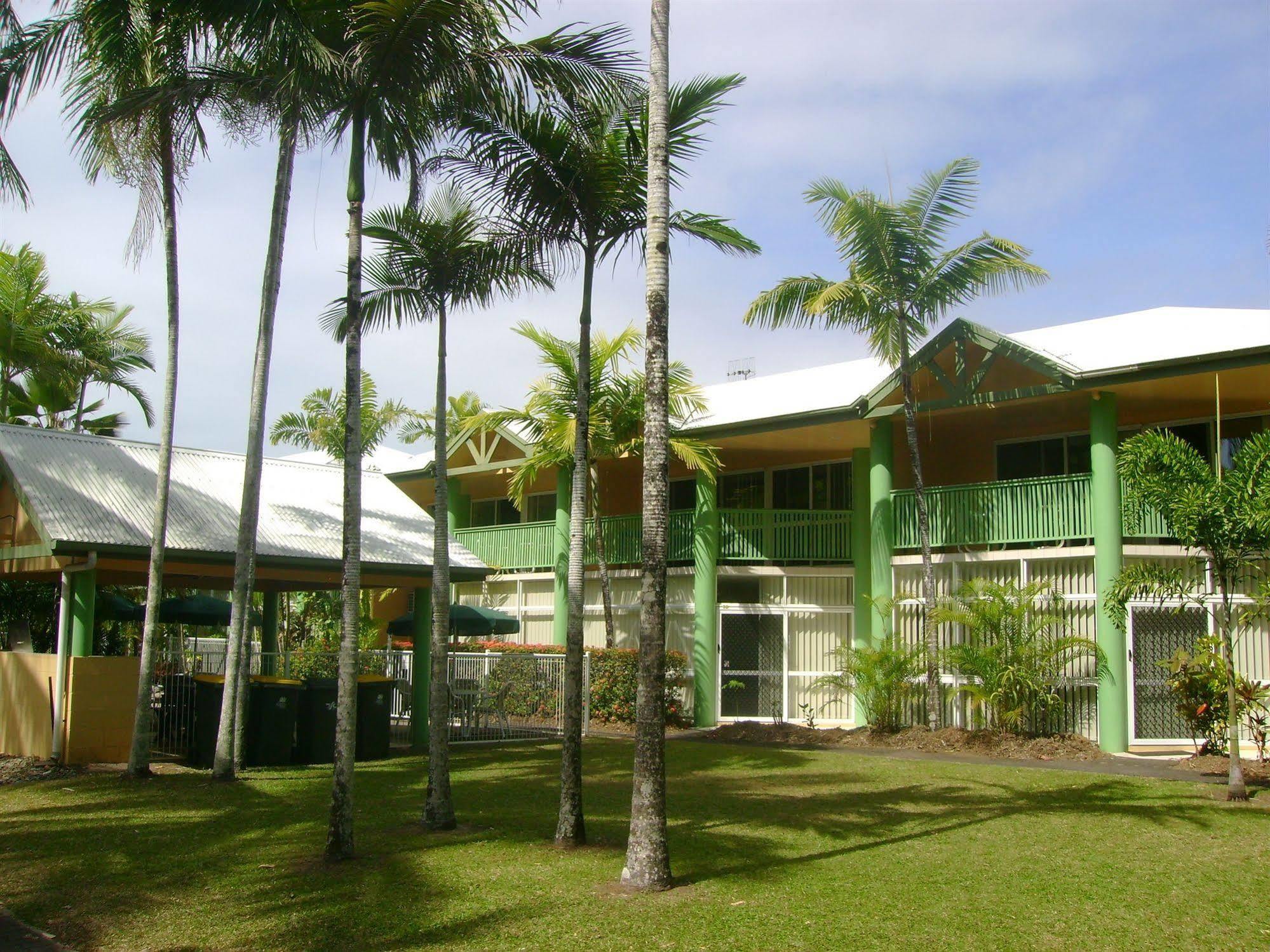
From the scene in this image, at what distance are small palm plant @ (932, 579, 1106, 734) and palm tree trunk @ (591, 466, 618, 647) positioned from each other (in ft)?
22.9

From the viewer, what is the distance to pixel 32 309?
921 inches

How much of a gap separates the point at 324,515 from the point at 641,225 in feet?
29.9

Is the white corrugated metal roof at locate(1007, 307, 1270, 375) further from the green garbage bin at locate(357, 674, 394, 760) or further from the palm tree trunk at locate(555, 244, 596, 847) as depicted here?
the green garbage bin at locate(357, 674, 394, 760)

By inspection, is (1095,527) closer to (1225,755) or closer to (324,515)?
(1225,755)

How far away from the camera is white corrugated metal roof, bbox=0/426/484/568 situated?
14711 mm

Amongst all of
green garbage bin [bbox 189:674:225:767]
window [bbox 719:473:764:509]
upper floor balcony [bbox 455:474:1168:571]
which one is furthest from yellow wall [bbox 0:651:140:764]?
window [bbox 719:473:764:509]

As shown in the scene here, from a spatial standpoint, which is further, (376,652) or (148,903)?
(376,652)

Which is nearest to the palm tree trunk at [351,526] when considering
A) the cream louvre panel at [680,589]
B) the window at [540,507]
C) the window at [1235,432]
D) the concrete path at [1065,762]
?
the concrete path at [1065,762]

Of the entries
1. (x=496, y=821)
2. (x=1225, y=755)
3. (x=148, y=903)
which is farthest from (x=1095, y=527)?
(x=148, y=903)

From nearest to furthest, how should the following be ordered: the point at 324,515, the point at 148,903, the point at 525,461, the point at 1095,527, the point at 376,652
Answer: the point at 148,903 → the point at 1095,527 → the point at 324,515 → the point at 376,652 → the point at 525,461

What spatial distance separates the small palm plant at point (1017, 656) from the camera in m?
16.4

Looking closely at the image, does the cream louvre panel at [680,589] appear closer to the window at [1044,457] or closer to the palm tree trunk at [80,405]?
the window at [1044,457]

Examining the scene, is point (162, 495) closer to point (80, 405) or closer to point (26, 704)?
point (26, 704)

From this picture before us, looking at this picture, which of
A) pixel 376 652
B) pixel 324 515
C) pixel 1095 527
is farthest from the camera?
pixel 376 652
